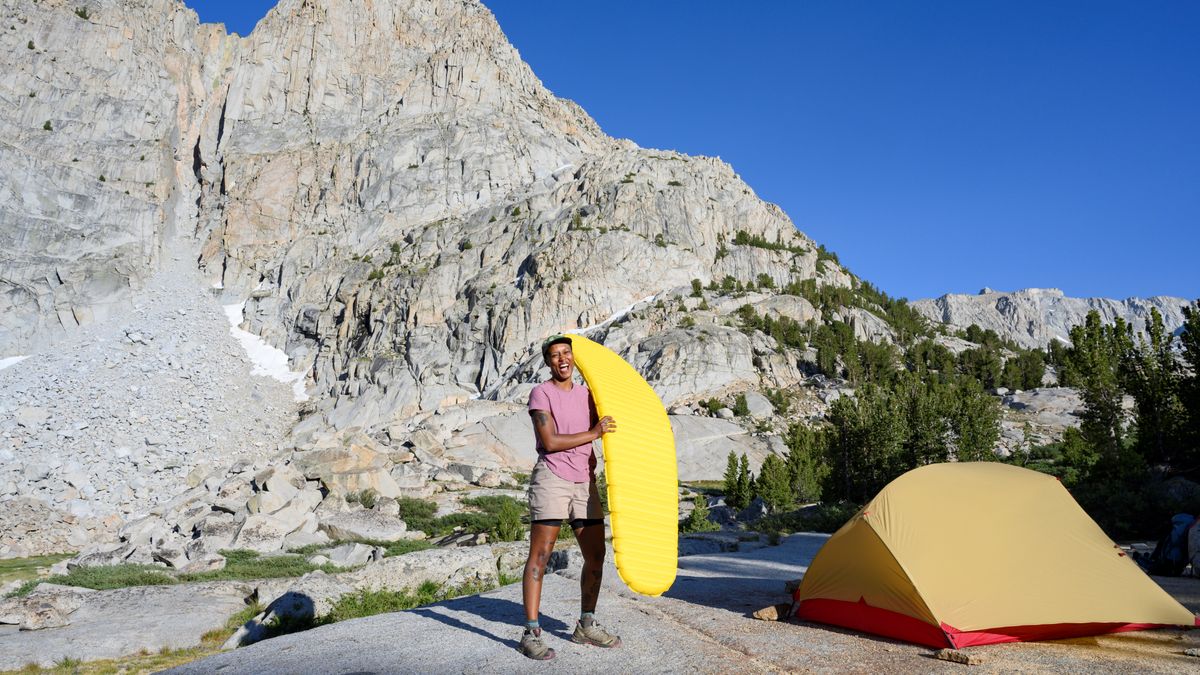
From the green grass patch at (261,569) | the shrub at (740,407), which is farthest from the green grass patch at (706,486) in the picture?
the green grass patch at (261,569)

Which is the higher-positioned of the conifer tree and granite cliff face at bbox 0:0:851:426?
granite cliff face at bbox 0:0:851:426

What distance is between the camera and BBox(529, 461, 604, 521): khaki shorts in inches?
200

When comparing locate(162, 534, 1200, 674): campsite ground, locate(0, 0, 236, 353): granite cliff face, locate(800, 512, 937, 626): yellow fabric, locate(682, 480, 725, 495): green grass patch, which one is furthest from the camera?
locate(0, 0, 236, 353): granite cliff face

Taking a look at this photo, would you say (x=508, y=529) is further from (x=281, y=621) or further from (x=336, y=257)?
(x=336, y=257)

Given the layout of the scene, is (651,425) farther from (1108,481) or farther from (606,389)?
(1108,481)

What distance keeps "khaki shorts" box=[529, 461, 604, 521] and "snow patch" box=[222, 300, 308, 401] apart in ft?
227

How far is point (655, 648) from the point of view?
5383 millimetres

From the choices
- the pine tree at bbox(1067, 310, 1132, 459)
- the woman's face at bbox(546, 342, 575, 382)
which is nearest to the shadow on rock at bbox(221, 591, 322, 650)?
the woman's face at bbox(546, 342, 575, 382)

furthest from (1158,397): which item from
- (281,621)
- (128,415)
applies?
(128,415)

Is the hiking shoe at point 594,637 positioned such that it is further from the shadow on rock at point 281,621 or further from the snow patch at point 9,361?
the snow patch at point 9,361

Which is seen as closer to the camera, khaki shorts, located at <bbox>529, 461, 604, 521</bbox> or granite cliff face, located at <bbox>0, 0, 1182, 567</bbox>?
khaki shorts, located at <bbox>529, 461, 604, 521</bbox>

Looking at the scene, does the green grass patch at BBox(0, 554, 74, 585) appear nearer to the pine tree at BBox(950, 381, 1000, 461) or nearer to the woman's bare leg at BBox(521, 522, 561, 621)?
the woman's bare leg at BBox(521, 522, 561, 621)

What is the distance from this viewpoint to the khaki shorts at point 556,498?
5.09m

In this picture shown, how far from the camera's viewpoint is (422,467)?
36.0 m
